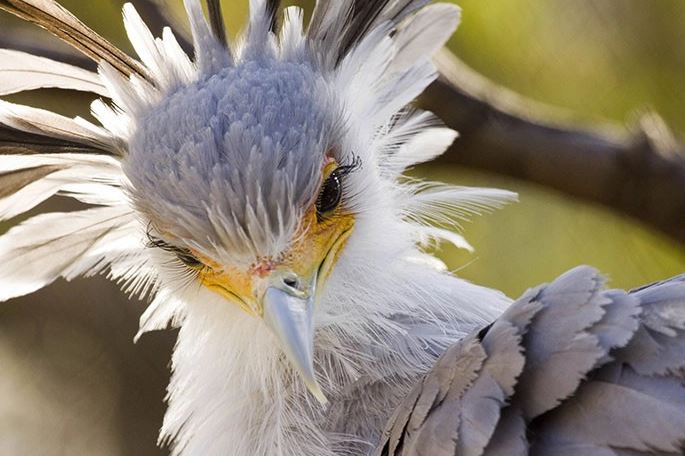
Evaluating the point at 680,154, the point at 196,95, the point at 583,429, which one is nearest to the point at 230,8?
the point at 680,154

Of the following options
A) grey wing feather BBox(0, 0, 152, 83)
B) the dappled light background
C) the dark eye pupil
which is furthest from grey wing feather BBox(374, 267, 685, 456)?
the dappled light background

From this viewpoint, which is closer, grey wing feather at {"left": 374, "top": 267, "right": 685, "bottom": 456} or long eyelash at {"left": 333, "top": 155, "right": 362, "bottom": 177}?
grey wing feather at {"left": 374, "top": 267, "right": 685, "bottom": 456}

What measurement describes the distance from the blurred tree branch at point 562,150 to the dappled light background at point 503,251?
0.68 m

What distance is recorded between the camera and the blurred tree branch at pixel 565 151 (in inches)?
113

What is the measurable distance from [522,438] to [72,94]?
1552mm

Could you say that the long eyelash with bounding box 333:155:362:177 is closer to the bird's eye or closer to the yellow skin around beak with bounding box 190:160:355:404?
the yellow skin around beak with bounding box 190:160:355:404

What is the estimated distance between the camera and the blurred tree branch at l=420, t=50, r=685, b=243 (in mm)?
2875

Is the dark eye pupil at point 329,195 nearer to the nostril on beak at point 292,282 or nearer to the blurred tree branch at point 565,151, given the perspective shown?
the nostril on beak at point 292,282

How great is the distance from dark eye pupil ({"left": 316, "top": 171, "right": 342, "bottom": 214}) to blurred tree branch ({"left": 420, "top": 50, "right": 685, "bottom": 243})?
113cm

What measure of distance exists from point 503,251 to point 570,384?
2231 mm

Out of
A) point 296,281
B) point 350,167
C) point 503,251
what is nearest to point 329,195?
point 350,167

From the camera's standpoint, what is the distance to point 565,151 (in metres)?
2.92

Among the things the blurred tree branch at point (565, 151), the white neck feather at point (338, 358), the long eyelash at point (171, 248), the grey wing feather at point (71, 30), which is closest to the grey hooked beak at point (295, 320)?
the white neck feather at point (338, 358)

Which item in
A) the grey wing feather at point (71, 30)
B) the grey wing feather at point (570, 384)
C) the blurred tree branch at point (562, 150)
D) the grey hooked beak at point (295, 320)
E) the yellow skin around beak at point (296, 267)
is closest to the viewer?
the grey wing feather at point (570, 384)
